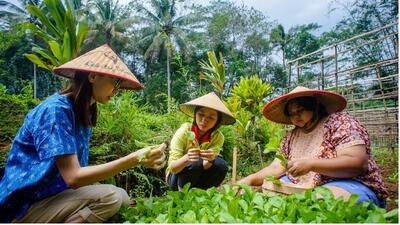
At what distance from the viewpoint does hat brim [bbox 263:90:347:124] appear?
2084 mm

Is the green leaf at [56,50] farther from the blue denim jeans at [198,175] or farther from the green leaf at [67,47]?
the blue denim jeans at [198,175]

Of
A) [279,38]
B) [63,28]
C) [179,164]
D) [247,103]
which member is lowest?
[179,164]

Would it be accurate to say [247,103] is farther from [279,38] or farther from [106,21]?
[106,21]

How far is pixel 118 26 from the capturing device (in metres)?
24.0

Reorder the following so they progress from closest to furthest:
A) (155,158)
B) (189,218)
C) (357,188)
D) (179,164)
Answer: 1. (189,218)
2. (155,158)
3. (357,188)
4. (179,164)

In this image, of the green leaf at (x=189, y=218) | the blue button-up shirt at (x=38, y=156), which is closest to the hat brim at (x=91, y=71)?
the blue button-up shirt at (x=38, y=156)

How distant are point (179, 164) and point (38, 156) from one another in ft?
3.05

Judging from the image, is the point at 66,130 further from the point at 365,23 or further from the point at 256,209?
the point at 365,23

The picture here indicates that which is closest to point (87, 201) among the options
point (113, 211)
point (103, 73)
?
point (113, 211)

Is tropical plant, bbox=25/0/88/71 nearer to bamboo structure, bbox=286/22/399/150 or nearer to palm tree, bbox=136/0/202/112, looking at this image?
bamboo structure, bbox=286/22/399/150

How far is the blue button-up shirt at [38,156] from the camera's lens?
1.50m

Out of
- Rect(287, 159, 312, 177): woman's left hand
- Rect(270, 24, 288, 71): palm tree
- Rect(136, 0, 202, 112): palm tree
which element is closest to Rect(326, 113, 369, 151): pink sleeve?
Rect(287, 159, 312, 177): woman's left hand

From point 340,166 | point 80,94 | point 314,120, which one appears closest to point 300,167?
point 340,166

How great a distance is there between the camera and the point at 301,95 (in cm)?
212
